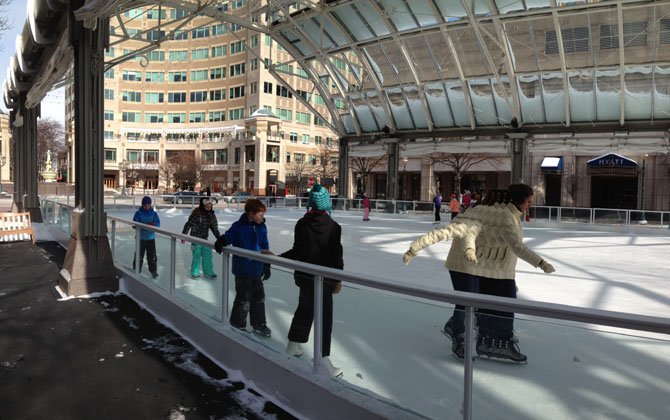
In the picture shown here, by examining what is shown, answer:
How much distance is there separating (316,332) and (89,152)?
5430 millimetres

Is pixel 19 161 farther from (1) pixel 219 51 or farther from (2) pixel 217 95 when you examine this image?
(1) pixel 219 51

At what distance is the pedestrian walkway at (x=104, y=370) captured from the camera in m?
3.53

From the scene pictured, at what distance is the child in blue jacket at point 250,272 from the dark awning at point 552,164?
34700 millimetres

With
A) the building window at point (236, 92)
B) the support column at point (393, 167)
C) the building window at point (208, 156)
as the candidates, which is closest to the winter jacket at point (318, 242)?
the support column at point (393, 167)

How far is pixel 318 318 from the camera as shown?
11.2 ft

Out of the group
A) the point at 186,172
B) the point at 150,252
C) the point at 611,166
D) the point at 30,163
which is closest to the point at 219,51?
the point at 186,172

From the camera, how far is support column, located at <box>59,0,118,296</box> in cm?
725

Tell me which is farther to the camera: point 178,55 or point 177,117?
point 177,117

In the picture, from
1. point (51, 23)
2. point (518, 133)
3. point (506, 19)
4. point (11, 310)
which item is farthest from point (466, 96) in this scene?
point (11, 310)

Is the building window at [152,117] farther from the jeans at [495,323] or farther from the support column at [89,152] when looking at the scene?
the jeans at [495,323]

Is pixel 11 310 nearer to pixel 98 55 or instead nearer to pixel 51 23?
pixel 98 55

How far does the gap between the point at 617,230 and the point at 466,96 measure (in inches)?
353

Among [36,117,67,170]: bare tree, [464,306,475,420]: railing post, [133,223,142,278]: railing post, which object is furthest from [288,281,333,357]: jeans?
[36,117,67,170]: bare tree

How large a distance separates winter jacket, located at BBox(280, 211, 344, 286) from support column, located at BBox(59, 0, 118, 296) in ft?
14.6
